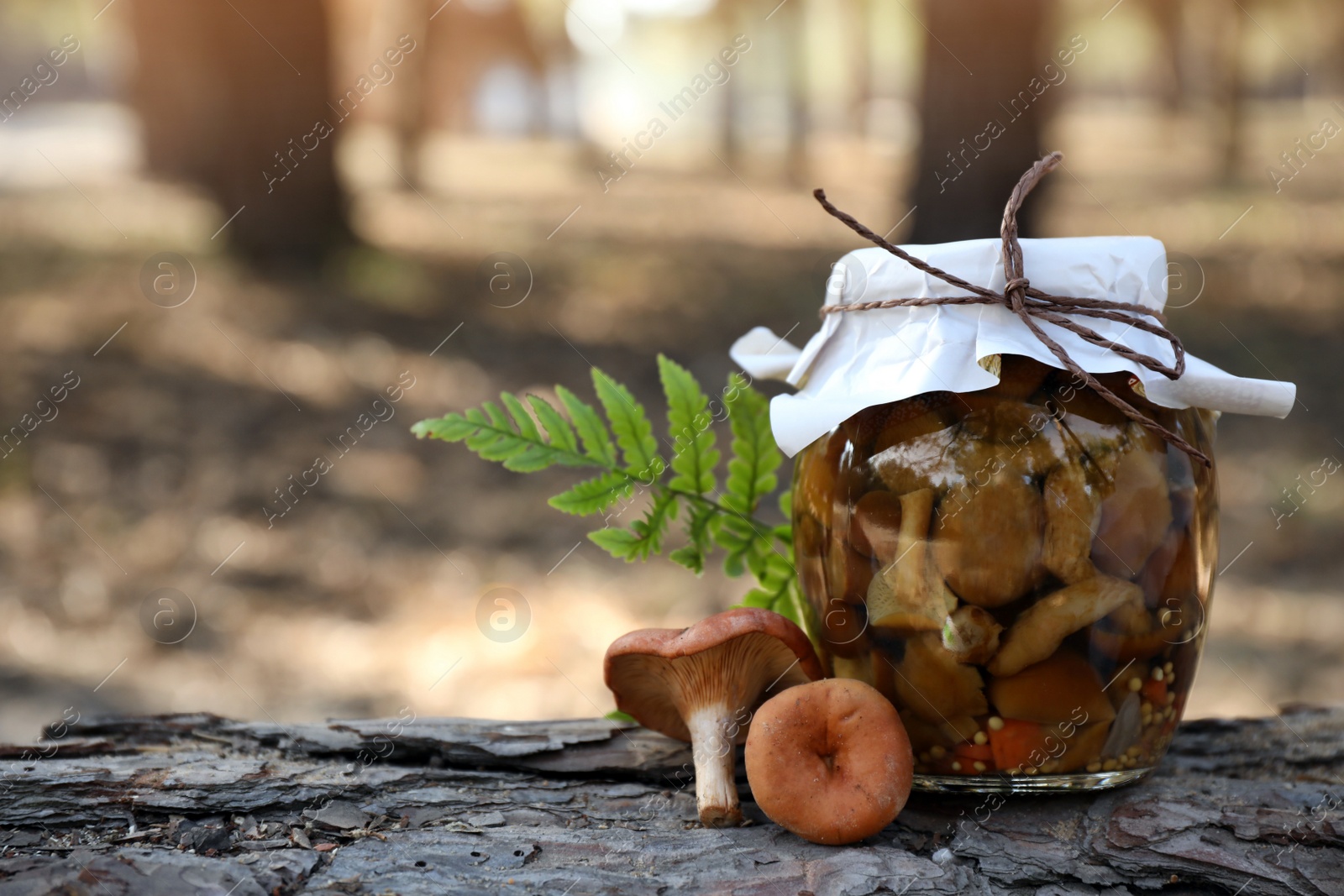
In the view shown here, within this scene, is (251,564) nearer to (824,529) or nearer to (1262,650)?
(824,529)

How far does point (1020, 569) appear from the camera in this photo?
145 centimetres

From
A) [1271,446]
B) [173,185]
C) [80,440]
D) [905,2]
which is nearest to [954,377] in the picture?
[80,440]

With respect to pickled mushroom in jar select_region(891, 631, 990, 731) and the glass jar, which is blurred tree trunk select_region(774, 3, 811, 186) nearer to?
the glass jar

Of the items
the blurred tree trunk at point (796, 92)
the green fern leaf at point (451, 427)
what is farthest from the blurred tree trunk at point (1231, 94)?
the green fern leaf at point (451, 427)

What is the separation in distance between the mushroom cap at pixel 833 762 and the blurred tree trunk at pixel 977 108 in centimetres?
481

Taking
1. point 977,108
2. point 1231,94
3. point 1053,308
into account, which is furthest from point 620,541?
point 1231,94

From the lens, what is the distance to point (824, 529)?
1.62 meters

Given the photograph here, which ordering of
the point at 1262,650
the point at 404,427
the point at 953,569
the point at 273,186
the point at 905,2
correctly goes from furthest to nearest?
the point at 905,2, the point at 273,186, the point at 404,427, the point at 1262,650, the point at 953,569

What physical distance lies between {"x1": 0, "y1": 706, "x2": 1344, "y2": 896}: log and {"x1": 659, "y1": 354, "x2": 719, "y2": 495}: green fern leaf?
1.62 feet

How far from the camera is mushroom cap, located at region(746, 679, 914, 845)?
4.82ft

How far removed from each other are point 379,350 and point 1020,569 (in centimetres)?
525

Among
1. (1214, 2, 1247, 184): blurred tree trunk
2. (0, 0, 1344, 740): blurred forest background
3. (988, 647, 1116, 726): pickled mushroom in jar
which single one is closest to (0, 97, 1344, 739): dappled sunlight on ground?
(0, 0, 1344, 740): blurred forest background

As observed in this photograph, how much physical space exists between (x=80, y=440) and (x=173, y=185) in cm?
280

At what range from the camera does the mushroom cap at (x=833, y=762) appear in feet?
4.82
